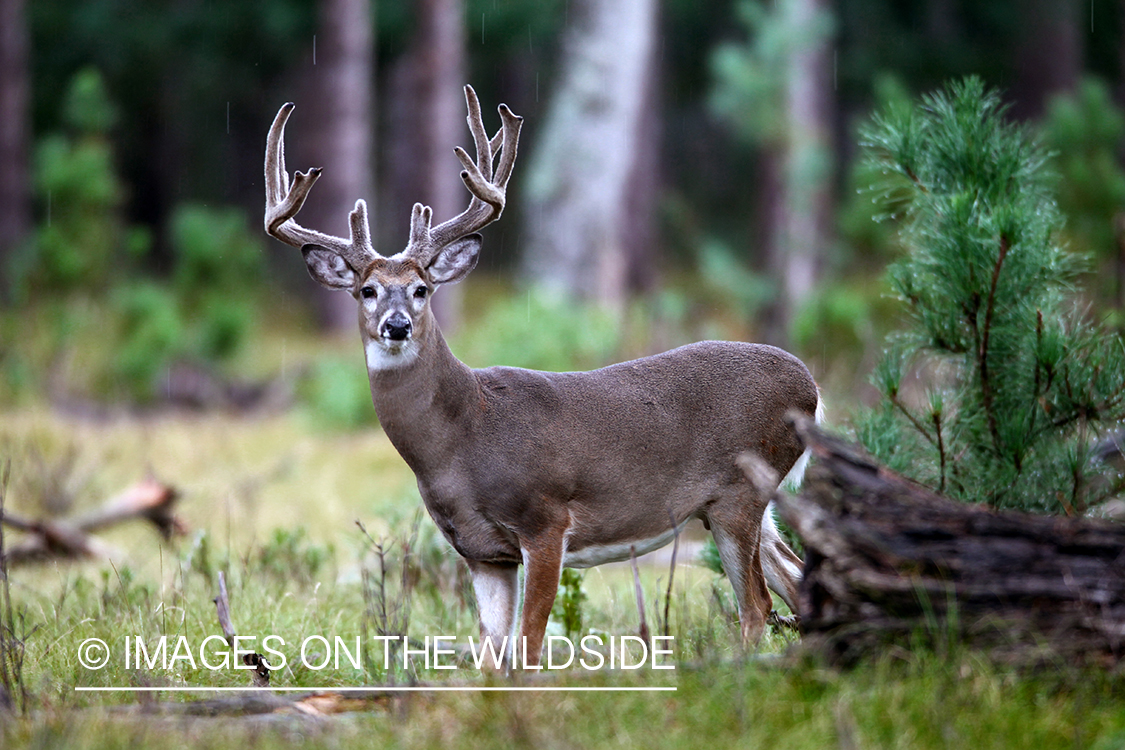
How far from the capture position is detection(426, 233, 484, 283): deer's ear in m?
4.65

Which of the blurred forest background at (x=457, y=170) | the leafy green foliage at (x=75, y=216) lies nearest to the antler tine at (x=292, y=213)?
the blurred forest background at (x=457, y=170)

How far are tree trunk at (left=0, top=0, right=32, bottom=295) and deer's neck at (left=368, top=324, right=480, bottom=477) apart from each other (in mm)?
12234

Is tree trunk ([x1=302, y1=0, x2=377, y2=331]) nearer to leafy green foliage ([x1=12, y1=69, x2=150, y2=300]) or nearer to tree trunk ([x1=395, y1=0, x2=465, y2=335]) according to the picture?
tree trunk ([x1=395, y1=0, x2=465, y2=335])

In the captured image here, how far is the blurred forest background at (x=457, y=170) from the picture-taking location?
11523mm

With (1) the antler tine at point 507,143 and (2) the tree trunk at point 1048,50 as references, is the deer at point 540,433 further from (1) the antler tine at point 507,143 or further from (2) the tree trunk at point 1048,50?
(2) the tree trunk at point 1048,50

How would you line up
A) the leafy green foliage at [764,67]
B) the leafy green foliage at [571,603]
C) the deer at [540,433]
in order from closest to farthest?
the deer at [540,433] → the leafy green foliage at [571,603] → the leafy green foliage at [764,67]

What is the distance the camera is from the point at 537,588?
422 cm

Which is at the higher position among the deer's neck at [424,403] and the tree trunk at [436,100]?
the tree trunk at [436,100]

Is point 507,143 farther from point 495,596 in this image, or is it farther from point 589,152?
point 589,152

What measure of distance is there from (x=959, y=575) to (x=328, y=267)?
2504 mm

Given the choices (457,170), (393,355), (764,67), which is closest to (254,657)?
(393,355)

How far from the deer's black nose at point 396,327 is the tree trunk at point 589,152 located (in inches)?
363

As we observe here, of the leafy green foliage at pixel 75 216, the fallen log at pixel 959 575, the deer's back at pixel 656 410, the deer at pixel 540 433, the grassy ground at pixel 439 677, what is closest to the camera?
the grassy ground at pixel 439 677

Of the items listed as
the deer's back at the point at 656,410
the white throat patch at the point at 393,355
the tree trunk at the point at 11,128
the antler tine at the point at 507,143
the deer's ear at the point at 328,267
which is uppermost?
the tree trunk at the point at 11,128
